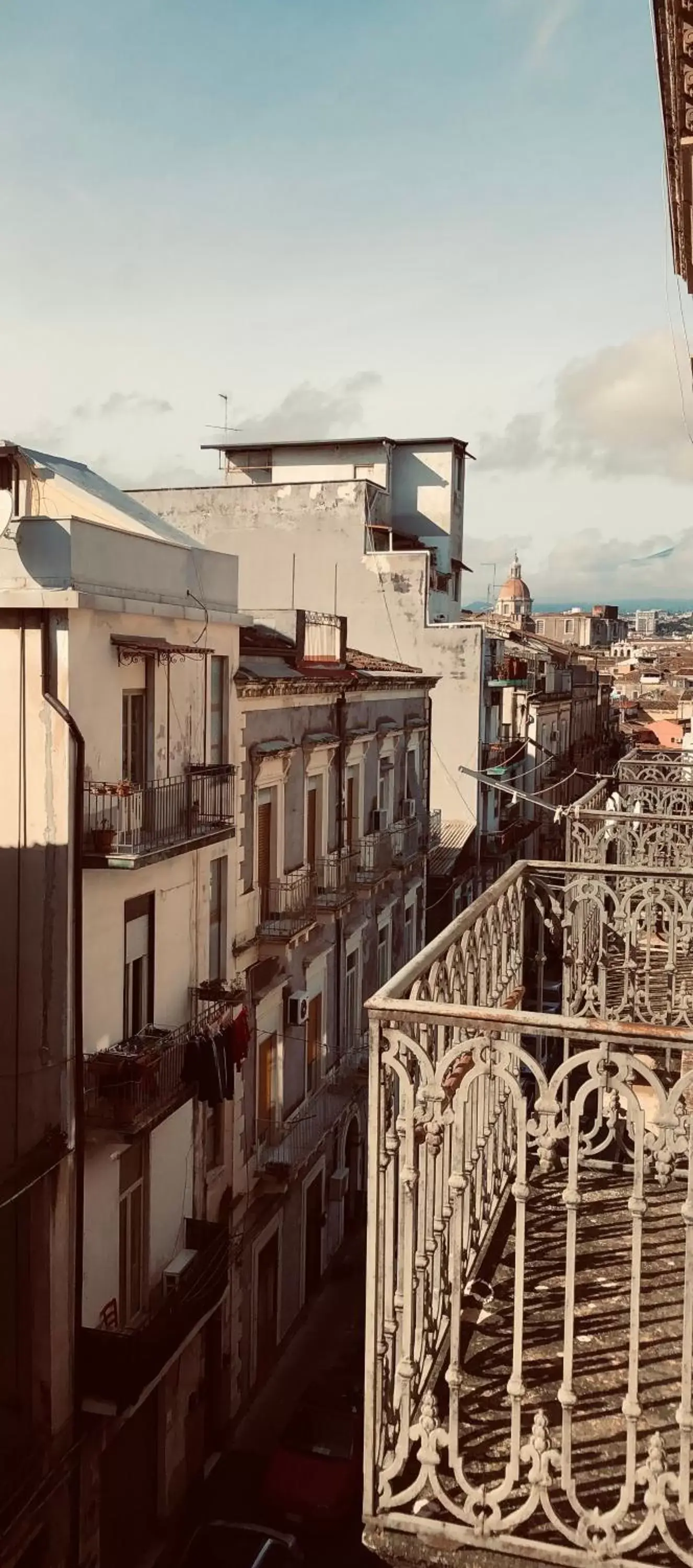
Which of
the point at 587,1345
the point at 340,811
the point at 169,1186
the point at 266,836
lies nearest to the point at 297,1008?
the point at 266,836

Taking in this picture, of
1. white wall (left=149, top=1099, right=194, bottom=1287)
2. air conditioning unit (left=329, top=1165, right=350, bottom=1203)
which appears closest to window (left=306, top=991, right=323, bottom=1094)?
air conditioning unit (left=329, top=1165, right=350, bottom=1203)

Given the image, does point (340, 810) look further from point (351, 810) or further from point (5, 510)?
point (5, 510)

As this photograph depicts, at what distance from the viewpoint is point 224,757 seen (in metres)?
18.9

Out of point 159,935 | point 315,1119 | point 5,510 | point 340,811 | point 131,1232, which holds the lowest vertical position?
point 315,1119

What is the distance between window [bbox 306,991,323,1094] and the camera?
2325 centimetres

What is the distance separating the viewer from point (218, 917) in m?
19.1

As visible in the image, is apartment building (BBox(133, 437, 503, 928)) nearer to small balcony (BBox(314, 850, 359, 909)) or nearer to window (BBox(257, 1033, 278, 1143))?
small balcony (BBox(314, 850, 359, 909))

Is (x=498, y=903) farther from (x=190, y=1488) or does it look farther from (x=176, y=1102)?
(x=190, y=1488)

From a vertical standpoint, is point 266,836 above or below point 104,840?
below

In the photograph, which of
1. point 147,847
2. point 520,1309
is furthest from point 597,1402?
point 147,847

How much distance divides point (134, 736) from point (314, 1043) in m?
9.64

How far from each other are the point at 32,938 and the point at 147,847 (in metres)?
1.82

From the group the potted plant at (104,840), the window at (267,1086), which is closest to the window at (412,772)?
the window at (267,1086)

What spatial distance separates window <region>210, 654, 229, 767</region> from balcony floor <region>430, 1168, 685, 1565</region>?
12929 mm
